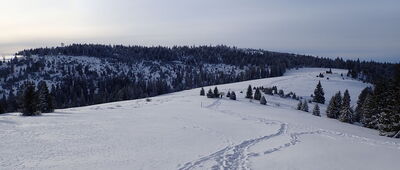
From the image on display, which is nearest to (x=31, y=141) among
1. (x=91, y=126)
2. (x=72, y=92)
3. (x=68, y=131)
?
(x=68, y=131)

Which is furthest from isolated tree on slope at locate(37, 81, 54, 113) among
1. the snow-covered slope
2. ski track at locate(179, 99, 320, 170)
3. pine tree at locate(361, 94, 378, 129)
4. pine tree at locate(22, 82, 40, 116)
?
pine tree at locate(361, 94, 378, 129)

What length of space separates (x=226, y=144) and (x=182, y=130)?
871cm

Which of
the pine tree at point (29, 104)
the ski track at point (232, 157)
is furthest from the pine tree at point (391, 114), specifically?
the pine tree at point (29, 104)

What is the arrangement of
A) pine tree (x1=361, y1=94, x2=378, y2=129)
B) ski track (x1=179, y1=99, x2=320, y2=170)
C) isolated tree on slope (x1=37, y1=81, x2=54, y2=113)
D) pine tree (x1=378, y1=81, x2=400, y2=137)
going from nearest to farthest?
ski track (x1=179, y1=99, x2=320, y2=170), pine tree (x1=378, y1=81, x2=400, y2=137), pine tree (x1=361, y1=94, x2=378, y2=129), isolated tree on slope (x1=37, y1=81, x2=54, y2=113)

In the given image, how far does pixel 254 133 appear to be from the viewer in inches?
1331

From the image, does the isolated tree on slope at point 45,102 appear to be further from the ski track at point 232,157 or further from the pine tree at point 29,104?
the ski track at point 232,157

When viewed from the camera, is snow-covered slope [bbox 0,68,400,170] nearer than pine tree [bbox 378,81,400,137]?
Yes

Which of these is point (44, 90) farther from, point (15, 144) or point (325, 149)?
point (325, 149)

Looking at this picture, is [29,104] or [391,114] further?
[29,104]

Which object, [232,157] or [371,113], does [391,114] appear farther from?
[232,157]

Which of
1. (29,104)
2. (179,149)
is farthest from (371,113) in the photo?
(29,104)

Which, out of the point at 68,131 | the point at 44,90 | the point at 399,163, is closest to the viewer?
the point at 399,163

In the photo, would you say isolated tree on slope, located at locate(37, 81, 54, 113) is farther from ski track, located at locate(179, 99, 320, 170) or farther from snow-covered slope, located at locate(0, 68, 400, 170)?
ski track, located at locate(179, 99, 320, 170)

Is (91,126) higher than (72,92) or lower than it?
higher
